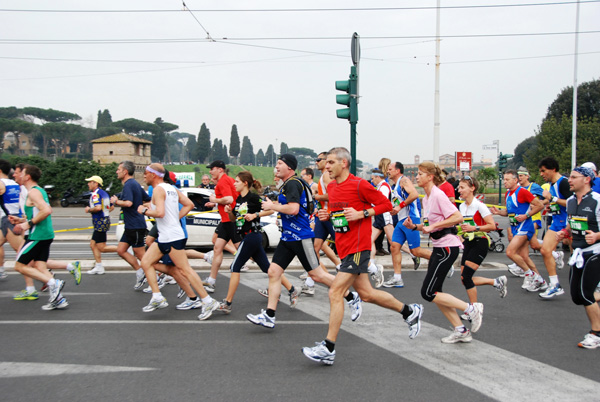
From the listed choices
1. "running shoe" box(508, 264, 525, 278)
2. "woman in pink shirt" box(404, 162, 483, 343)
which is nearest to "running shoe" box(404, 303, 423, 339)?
"woman in pink shirt" box(404, 162, 483, 343)

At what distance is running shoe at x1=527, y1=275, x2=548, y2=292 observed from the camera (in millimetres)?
7641

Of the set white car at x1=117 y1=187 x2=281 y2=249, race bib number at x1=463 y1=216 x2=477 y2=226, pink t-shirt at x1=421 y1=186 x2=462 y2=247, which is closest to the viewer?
pink t-shirt at x1=421 y1=186 x2=462 y2=247

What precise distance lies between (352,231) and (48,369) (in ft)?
9.72

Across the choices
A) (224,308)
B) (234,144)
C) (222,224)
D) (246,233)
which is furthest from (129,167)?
(234,144)

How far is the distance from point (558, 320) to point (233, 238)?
4.43 m

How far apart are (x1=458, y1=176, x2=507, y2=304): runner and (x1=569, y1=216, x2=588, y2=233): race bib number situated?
0.90m

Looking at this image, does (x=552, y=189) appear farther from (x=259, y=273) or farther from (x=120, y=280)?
(x=120, y=280)

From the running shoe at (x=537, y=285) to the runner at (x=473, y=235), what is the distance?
5.48ft

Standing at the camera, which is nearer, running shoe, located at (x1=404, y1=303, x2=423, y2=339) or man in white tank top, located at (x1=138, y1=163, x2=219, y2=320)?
running shoe, located at (x1=404, y1=303, x2=423, y2=339)

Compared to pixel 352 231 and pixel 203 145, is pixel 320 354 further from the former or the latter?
pixel 203 145

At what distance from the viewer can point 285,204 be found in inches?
221

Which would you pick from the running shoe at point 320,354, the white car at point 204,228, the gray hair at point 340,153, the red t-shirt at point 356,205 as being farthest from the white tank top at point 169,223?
the white car at point 204,228

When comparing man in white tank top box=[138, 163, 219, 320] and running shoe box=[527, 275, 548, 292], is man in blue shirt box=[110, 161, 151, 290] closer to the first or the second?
man in white tank top box=[138, 163, 219, 320]

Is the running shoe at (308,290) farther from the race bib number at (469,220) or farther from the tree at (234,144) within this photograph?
the tree at (234,144)
